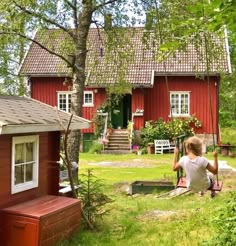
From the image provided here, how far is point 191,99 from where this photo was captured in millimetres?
27859

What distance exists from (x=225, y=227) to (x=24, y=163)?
12.3 feet

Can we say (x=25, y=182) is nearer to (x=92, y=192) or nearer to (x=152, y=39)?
(x=92, y=192)

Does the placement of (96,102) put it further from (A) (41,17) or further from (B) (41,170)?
(B) (41,170)

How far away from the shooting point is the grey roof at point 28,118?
24.4 feet

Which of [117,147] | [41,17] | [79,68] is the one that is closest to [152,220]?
[79,68]

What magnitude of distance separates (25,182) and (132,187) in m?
5.31

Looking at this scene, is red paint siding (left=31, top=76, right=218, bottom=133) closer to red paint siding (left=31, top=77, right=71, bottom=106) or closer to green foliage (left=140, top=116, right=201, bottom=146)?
red paint siding (left=31, top=77, right=71, bottom=106)

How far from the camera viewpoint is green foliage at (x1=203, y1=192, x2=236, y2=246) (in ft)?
19.7

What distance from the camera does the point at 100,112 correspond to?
2770 centimetres

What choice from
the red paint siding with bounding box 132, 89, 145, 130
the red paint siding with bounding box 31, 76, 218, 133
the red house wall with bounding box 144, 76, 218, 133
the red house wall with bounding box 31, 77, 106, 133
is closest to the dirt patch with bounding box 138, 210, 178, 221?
the red paint siding with bounding box 31, 76, 218, 133

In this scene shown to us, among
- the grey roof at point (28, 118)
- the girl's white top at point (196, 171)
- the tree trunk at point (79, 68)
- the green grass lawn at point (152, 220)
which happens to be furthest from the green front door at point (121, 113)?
the girl's white top at point (196, 171)

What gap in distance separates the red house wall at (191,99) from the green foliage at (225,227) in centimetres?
2089

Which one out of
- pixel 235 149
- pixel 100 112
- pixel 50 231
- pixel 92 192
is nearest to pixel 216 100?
pixel 235 149

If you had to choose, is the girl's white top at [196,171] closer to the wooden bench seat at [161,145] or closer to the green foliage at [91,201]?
the green foliage at [91,201]
